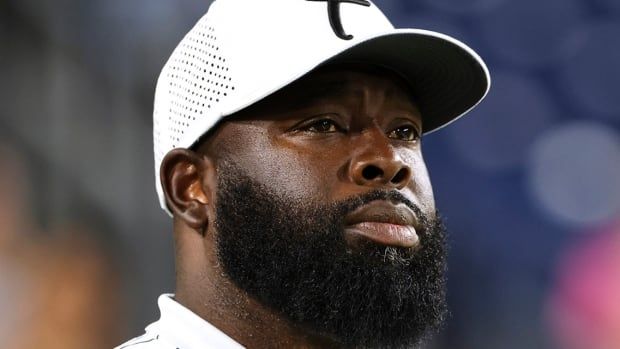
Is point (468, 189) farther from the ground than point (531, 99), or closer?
closer

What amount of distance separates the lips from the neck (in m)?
0.18

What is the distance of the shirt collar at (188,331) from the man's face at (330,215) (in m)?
0.08

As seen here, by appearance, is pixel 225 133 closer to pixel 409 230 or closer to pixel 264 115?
pixel 264 115

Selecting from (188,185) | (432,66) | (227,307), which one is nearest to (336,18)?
(432,66)

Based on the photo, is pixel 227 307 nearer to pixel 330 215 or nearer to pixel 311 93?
pixel 330 215

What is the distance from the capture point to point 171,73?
171cm

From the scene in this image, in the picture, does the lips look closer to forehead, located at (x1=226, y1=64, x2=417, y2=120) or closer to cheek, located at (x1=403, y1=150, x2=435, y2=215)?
cheek, located at (x1=403, y1=150, x2=435, y2=215)

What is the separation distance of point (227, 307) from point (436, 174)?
252 centimetres

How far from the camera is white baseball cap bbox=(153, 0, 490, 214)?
155 cm

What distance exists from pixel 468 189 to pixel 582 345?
744 mm

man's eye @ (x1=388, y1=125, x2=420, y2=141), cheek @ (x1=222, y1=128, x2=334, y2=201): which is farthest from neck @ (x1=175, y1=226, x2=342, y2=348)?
man's eye @ (x1=388, y1=125, x2=420, y2=141)

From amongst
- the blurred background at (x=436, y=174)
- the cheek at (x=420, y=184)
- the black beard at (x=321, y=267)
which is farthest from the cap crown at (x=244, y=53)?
the blurred background at (x=436, y=174)

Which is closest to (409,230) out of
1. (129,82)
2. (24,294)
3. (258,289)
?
(258,289)

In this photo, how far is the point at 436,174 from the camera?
3986 mm
